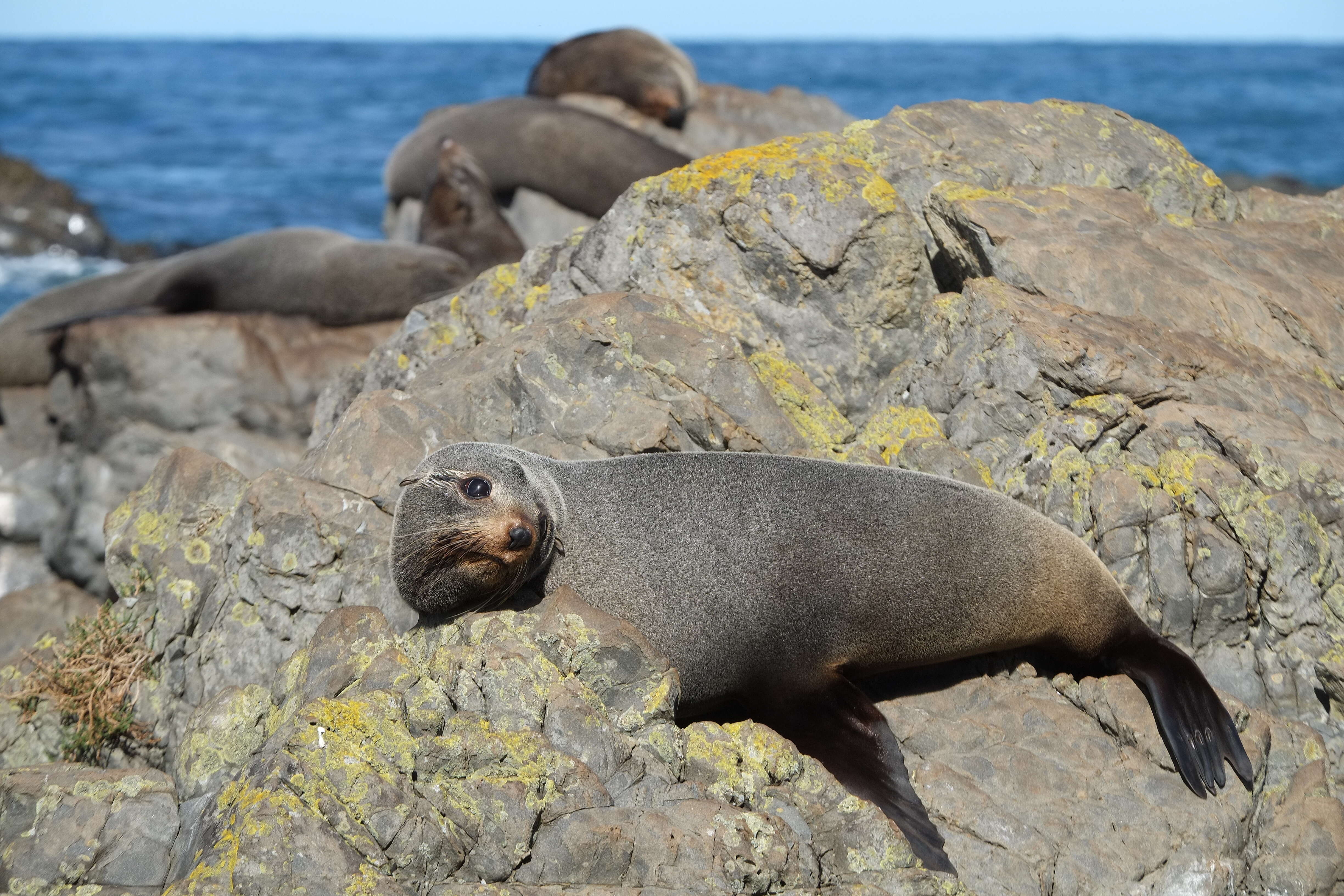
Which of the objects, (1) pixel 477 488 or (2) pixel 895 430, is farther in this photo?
(2) pixel 895 430

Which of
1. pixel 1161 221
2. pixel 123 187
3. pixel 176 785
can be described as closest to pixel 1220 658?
pixel 1161 221

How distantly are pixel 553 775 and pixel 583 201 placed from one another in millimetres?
8718

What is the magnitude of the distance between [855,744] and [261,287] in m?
7.44

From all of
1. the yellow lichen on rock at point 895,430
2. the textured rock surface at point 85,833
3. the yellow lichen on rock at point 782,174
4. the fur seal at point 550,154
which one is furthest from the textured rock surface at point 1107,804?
the fur seal at point 550,154

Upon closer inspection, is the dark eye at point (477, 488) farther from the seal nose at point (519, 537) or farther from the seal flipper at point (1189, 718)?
the seal flipper at point (1189, 718)

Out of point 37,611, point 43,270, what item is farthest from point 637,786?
point 43,270

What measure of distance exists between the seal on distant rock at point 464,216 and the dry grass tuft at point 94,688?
6.61 metres

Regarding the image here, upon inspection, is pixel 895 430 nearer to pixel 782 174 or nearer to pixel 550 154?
pixel 782 174

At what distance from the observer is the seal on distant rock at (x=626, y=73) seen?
535 inches

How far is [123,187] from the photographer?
26.6m

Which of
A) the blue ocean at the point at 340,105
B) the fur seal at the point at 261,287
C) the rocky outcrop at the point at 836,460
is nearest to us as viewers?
the rocky outcrop at the point at 836,460

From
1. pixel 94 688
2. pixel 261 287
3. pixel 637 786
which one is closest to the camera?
pixel 637 786

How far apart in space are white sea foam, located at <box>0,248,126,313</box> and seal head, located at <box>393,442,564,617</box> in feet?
52.1

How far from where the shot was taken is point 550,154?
38.8 feet
